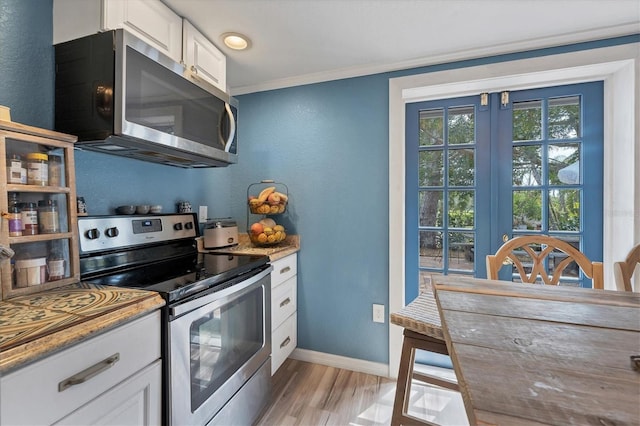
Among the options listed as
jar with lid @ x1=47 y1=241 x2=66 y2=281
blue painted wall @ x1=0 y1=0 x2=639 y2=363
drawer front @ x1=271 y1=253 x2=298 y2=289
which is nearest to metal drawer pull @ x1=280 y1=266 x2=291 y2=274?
drawer front @ x1=271 y1=253 x2=298 y2=289

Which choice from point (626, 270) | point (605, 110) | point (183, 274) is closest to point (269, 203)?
point (183, 274)

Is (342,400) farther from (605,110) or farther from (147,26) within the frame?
Answer: (605,110)

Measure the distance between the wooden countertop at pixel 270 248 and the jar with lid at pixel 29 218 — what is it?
91cm

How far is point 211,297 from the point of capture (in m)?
1.16

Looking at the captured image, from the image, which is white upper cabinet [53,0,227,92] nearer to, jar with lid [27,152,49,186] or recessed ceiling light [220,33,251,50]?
recessed ceiling light [220,33,251,50]

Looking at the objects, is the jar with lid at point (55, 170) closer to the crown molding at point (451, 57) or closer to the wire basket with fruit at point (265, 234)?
the wire basket with fruit at point (265, 234)

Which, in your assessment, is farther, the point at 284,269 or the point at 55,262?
the point at 284,269

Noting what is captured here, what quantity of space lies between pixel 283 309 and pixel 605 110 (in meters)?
2.35

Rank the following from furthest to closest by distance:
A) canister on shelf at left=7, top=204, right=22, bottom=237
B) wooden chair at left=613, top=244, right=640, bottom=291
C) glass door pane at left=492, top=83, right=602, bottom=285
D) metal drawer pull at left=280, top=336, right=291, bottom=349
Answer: metal drawer pull at left=280, top=336, right=291, bottom=349
glass door pane at left=492, top=83, right=602, bottom=285
wooden chair at left=613, top=244, right=640, bottom=291
canister on shelf at left=7, top=204, right=22, bottom=237

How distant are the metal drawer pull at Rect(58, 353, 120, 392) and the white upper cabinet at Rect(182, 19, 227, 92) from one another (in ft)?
4.13

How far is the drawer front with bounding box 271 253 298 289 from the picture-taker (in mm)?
1775

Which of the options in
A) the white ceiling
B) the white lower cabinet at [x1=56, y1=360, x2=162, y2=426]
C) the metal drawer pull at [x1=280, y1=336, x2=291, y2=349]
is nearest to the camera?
the white lower cabinet at [x1=56, y1=360, x2=162, y2=426]

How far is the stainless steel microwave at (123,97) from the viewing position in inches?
41.6

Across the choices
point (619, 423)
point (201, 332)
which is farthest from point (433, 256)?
point (619, 423)
